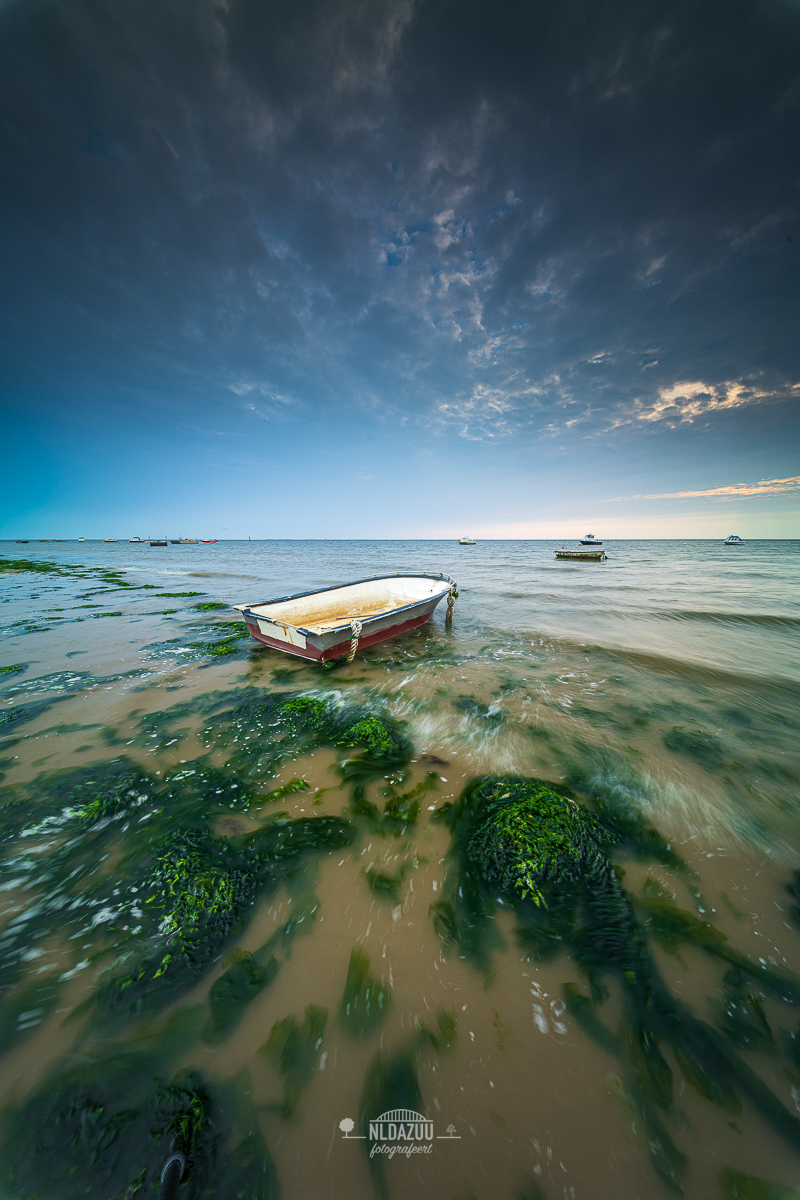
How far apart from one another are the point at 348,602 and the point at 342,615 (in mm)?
521

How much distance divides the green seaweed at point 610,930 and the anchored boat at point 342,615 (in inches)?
193

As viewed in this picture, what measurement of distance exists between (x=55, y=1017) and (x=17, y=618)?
15.7 metres

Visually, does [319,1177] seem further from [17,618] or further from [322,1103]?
[17,618]

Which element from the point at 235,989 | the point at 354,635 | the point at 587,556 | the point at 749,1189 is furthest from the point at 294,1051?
the point at 587,556

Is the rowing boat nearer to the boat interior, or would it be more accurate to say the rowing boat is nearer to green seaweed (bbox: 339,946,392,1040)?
the boat interior

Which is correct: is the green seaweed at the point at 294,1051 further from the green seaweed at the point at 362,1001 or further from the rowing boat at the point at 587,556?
the rowing boat at the point at 587,556

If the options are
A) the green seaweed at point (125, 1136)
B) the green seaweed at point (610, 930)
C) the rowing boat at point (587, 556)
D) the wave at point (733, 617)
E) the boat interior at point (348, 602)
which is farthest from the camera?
the rowing boat at point (587, 556)

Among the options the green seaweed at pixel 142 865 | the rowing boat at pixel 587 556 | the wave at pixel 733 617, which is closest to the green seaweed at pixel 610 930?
the green seaweed at pixel 142 865

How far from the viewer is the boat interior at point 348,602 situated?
397 inches

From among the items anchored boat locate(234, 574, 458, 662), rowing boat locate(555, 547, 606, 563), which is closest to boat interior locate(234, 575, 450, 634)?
anchored boat locate(234, 574, 458, 662)

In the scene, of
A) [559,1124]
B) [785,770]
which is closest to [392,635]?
[785,770]

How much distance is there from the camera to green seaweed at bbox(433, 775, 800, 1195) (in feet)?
7.29

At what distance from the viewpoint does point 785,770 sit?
524 cm

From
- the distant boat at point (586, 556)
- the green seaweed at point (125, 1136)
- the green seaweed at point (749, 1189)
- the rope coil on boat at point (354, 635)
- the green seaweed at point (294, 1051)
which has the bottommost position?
the green seaweed at point (749, 1189)
